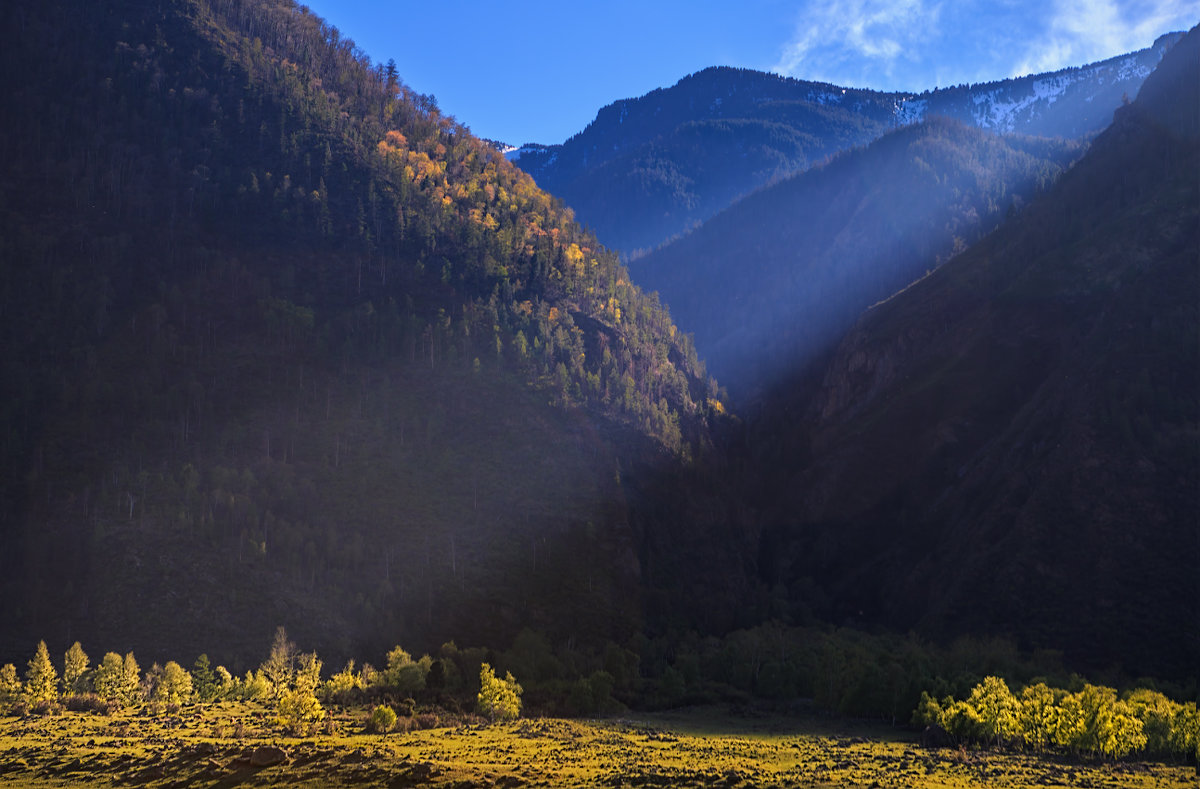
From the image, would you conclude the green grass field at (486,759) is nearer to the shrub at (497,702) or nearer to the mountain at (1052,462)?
the shrub at (497,702)

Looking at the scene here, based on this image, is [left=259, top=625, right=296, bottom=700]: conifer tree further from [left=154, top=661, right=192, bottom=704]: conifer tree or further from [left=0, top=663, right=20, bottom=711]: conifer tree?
[left=0, top=663, right=20, bottom=711]: conifer tree

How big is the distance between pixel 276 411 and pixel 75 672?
5843cm

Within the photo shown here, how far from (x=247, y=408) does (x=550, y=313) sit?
62181mm

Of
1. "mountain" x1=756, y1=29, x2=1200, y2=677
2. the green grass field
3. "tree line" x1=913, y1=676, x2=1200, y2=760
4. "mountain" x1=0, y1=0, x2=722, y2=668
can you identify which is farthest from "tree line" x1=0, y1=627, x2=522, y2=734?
"mountain" x1=756, y1=29, x2=1200, y2=677

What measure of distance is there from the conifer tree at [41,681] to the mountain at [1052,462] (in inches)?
4194

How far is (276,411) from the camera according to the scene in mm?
152250

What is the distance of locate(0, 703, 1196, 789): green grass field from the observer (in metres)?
62.4

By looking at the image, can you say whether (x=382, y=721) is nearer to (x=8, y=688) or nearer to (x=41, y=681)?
(x=41, y=681)

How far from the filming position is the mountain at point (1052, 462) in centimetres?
12462

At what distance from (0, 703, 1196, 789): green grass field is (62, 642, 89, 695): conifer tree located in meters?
13.5

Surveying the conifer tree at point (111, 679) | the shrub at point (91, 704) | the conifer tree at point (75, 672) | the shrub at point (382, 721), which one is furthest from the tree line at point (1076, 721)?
the conifer tree at point (75, 672)

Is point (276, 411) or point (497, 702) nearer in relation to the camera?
point (497, 702)

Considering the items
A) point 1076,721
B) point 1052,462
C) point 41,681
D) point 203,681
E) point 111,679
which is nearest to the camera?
point 1076,721

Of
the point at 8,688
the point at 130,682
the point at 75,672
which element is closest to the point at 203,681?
the point at 130,682
